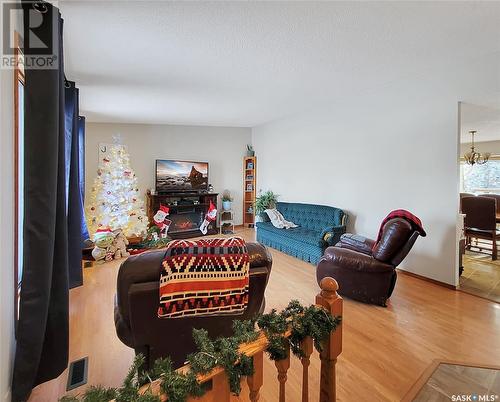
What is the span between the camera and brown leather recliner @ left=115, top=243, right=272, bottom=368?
52.1 inches

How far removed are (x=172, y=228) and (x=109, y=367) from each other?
438 centimetres

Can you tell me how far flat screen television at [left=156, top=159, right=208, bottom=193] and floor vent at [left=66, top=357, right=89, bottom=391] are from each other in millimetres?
4416

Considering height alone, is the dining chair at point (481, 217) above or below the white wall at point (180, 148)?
below

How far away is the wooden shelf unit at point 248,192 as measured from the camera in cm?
714

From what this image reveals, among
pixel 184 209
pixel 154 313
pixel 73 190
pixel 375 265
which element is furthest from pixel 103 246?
pixel 375 265

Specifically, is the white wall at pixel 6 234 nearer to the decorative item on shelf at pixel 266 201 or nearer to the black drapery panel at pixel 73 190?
the black drapery panel at pixel 73 190

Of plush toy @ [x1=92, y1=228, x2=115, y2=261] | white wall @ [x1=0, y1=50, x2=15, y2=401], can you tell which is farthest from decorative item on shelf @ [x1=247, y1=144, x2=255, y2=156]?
white wall @ [x1=0, y1=50, x2=15, y2=401]

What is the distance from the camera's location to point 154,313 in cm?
138

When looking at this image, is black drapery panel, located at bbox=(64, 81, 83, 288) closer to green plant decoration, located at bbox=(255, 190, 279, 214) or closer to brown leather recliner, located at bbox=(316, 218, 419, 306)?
brown leather recliner, located at bbox=(316, 218, 419, 306)

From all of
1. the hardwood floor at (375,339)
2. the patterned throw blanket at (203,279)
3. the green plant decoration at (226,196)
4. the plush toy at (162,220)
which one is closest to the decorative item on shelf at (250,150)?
the green plant decoration at (226,196)

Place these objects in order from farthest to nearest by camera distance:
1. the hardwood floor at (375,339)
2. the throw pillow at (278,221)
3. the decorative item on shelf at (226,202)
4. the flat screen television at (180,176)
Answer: the decorative item on shelf at (226,202) → the flat screen television at (180,176) → the throw pillow at (278,221) → the hardwood floor at (375,339)

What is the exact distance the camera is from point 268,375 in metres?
1.85

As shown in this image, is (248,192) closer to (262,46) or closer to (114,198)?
(114,198)

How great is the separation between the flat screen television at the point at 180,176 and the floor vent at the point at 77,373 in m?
4.42
